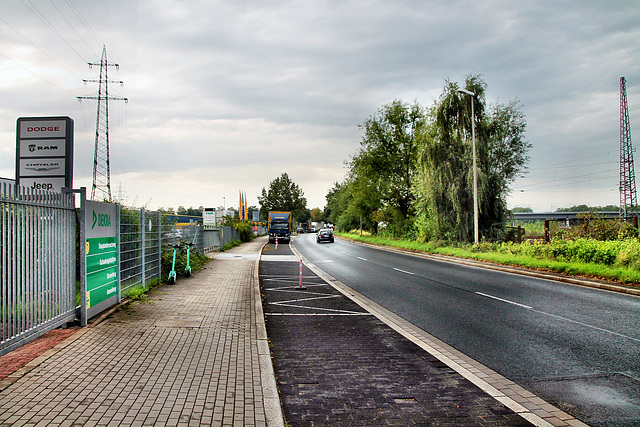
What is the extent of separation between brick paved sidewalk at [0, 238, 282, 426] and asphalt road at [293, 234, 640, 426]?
125 inches

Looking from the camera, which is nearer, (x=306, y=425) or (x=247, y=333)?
(x=306, y=425)

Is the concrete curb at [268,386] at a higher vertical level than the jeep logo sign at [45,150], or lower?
lower

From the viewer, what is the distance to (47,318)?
5.95 meters

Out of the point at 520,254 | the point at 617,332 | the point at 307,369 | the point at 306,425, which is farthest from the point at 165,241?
the point at 520,254

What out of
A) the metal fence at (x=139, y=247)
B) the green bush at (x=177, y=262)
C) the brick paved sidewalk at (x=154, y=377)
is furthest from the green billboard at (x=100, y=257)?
the green bush at (x=177, y=262)

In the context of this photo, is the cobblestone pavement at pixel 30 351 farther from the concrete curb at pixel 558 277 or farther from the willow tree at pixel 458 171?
the willow tree at pixel 458 171

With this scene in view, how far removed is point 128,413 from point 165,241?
10.6 m

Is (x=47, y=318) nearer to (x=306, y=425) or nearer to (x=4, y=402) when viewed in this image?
(x=4, y=402)

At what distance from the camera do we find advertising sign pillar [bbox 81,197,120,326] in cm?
696

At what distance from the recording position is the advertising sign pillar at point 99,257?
22.8 ft

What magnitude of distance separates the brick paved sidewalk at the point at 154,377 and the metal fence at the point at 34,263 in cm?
50

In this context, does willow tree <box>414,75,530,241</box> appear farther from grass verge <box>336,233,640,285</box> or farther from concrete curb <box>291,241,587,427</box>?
concrete curb <box>291,241,587,427</box>

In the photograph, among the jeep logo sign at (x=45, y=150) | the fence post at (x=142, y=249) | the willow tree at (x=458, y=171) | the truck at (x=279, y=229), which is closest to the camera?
the jeep logo sign at (x=45, y=150)

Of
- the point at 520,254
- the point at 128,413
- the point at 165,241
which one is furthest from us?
the point at 520,254
